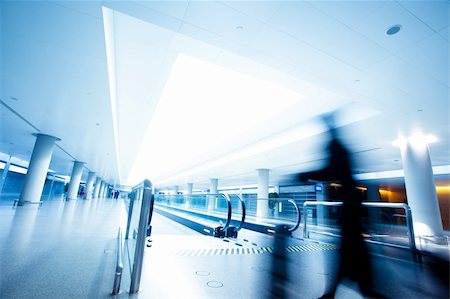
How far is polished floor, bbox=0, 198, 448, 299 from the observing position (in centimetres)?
Answer: 261

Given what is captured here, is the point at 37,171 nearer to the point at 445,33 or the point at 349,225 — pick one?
the point at 349,225

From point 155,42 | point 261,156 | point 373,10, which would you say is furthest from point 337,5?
point 261,156

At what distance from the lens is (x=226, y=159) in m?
16.1

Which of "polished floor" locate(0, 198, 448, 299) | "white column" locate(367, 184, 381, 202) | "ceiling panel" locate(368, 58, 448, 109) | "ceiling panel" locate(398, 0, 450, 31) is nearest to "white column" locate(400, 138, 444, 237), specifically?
"ceiling panel" locate(368, 58, 448, 109)

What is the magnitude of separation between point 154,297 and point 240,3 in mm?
4266

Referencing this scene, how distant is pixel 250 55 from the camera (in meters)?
4.52

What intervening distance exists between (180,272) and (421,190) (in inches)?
368

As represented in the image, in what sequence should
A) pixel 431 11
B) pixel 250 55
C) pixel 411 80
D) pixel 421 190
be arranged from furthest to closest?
pixel 421 190 < pixel 411 80 < pixel 250 55 < pixel 431 11

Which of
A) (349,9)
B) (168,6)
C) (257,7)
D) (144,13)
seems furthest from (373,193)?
(144,13)

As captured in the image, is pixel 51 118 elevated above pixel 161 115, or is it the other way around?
pixel 161 115

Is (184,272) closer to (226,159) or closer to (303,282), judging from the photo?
(303,282)

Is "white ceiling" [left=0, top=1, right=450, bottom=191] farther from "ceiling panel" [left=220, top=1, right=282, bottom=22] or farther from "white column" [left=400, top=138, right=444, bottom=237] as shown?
"white column" [left=400, top=138, right=444, bottom=237]

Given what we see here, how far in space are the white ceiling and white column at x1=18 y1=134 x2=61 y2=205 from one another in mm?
4611

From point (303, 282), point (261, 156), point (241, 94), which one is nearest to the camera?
point (303, 282)
